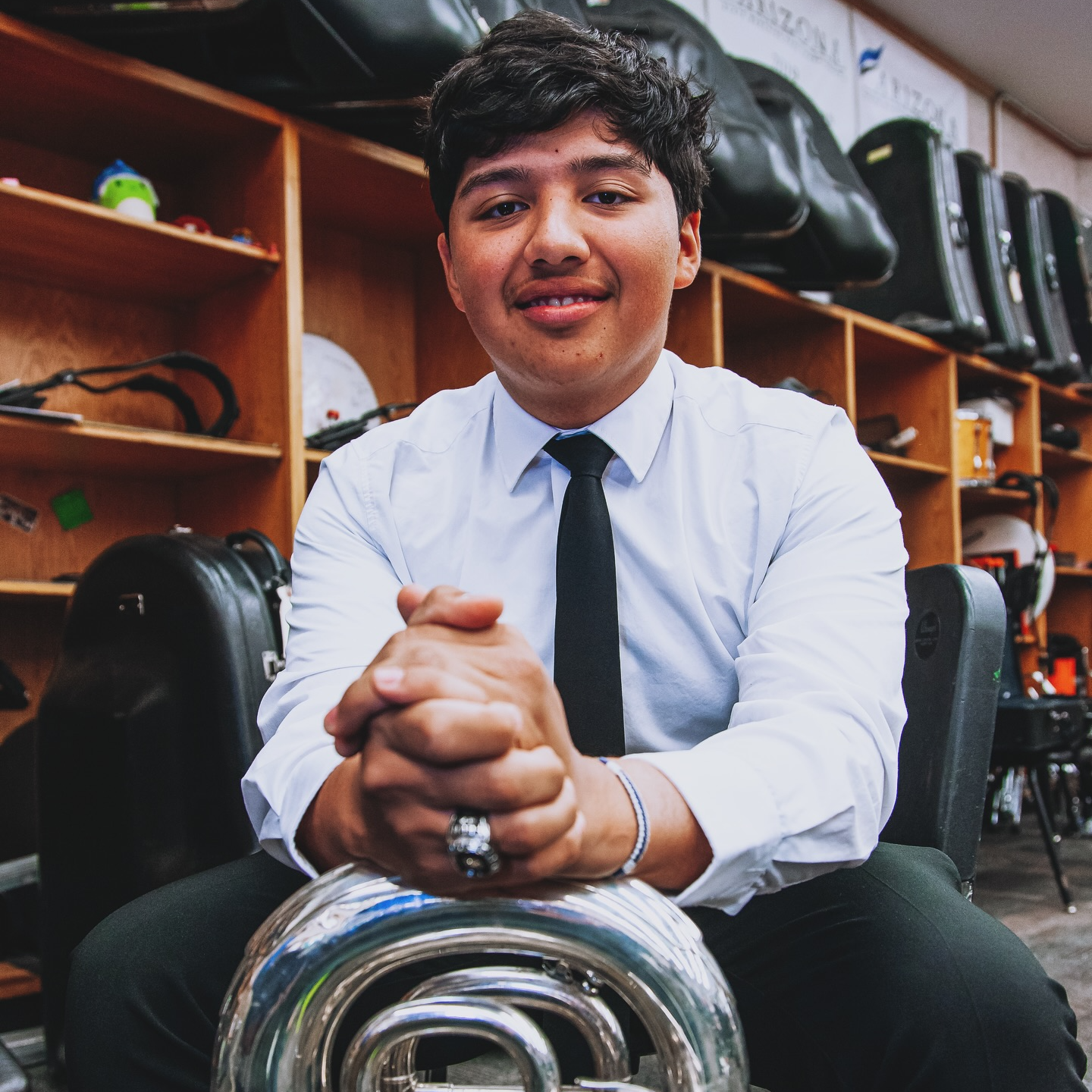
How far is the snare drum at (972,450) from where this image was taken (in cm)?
355

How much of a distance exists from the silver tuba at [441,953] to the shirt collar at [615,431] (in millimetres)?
577

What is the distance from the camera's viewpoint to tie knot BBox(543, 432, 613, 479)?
104cm

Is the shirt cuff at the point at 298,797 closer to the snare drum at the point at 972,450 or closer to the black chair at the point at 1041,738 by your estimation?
the black chair at the point at 1041,738

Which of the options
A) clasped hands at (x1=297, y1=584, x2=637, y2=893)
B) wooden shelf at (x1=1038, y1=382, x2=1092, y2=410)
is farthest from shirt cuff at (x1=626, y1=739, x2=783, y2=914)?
wooden shelf at (x1=1038, y1=382, x2=1092, y2=410)

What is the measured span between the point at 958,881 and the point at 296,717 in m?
0.61

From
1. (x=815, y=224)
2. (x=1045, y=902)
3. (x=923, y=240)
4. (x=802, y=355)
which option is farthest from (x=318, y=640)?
(x=923, y=240)

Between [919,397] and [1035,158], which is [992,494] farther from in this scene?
Answer: [1035,158]

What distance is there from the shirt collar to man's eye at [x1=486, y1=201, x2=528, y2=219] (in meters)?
0.18

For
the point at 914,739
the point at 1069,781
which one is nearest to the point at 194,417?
the point at 914,739

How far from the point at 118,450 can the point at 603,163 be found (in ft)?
4.01

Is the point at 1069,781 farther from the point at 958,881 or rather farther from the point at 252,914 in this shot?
the point at 252,914

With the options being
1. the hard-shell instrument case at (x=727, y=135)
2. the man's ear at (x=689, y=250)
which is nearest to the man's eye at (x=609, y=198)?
the man's ear at (x=689, y=250)

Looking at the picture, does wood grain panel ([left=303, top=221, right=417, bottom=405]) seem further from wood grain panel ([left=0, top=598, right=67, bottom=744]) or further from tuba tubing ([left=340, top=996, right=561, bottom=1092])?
tuba tubing ([left=340, top=996, right=561, bottom=1092])

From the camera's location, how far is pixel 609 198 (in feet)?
3.30
